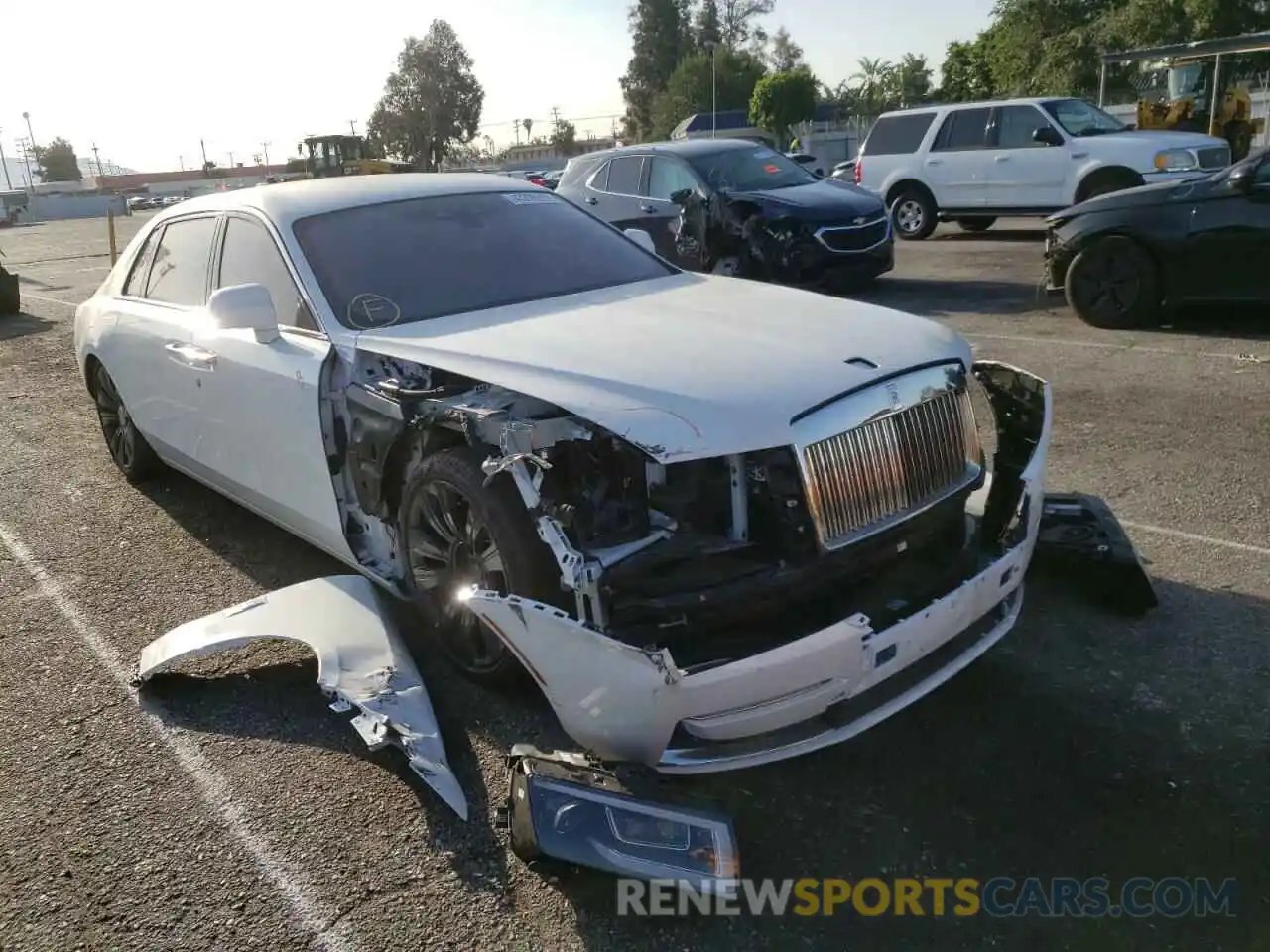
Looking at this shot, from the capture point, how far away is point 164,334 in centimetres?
493

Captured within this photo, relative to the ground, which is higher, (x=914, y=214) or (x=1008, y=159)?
(x=1008, y=159)

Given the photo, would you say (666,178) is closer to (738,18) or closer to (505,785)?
(505,785)

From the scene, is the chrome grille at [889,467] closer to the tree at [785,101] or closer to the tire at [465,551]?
the tire at [465,551]

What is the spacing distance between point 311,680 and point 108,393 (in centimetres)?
320

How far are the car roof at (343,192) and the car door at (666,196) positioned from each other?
19.4 ft

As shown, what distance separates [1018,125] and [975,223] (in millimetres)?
2312

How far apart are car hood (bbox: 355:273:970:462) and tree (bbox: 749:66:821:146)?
54.0 metres

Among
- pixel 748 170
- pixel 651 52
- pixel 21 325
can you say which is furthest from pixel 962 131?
pixel 651 52

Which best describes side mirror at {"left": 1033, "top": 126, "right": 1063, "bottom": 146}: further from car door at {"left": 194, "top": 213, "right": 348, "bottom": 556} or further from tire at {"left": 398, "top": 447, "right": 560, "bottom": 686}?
tire at {"left": 398, "top": 447, "right": 560, "bottom": 686}

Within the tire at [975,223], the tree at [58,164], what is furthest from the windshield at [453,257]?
the tree at [58,164]

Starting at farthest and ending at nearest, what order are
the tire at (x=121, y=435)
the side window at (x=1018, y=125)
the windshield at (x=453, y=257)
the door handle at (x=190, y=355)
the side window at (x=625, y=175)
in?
the side window at (x=1018, y=125) → the side window at (x=625, y=175) → the tire at (x=121, y=435) → the door handle at (x=190, y=355) → the windshield at (x=453, y=257)

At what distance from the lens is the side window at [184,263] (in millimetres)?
4820

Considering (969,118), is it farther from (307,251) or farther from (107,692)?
(107,692)

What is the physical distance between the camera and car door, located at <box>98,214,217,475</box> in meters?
4.80
